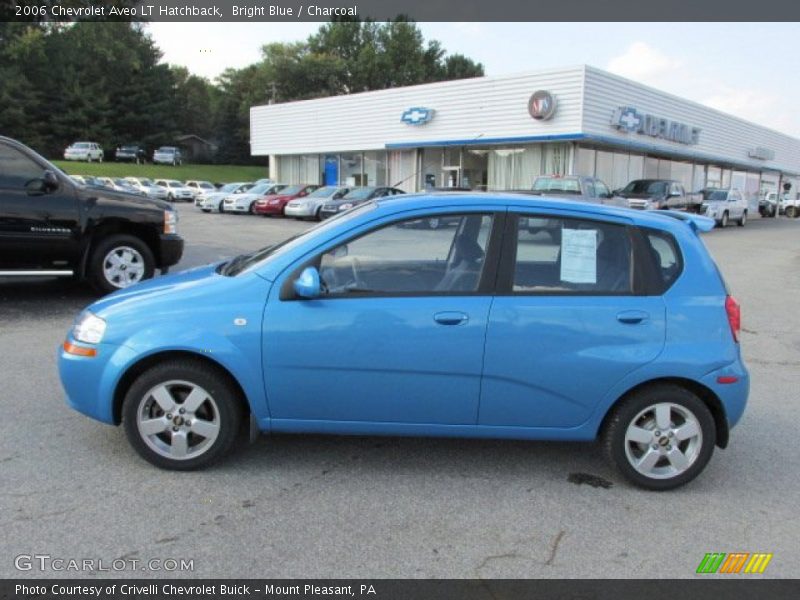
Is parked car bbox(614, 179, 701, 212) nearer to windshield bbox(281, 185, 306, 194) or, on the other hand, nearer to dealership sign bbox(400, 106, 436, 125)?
dealership sign bbox(400, 106, 436, 125)

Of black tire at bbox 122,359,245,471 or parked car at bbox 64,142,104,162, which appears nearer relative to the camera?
black tire at bbox 122,359,245,471

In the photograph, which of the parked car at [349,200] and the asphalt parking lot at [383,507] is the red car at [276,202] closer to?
the parked car at [349,200]

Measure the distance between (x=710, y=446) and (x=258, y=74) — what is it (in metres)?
80.9

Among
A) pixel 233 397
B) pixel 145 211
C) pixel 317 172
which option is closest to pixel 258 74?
pixel 317 172

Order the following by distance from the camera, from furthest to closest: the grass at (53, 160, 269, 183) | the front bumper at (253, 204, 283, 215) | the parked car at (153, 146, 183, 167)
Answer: the parked car at (153, 146, 183, 167) < the grass at (53, 160, 269, 183) < the front bumper at (253, 204, 283, 215)

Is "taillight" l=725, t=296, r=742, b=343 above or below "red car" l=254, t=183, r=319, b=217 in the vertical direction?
below

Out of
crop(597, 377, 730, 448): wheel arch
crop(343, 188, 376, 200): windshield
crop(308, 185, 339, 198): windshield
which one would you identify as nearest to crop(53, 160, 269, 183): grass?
crop(308, 185, 339, 198): windshield

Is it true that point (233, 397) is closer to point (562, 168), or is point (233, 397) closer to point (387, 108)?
point (562, 168)

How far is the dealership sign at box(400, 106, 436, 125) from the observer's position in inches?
1239

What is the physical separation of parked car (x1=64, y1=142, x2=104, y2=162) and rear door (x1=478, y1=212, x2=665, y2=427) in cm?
6387

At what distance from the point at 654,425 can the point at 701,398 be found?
330mm

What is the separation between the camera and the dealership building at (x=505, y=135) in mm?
27125

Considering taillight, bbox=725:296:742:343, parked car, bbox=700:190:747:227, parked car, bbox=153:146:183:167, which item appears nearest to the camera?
taillight, bbox=725:296:742:343

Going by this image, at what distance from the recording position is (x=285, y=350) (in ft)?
12.1
